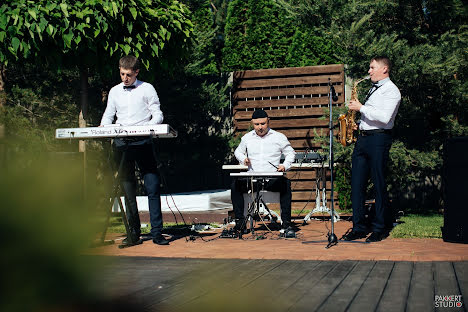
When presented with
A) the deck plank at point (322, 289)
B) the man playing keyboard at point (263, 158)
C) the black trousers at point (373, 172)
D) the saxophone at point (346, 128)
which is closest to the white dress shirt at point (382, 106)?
the black trousers at point (373, 172)

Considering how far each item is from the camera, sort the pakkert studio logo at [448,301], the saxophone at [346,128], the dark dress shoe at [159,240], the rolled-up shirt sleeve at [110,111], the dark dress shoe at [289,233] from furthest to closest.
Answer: the saxophone at [346,128], the dark dress shoe at [289,233], the rolled-up shirt sleeve at [110,111], the dark dress shoe at [159,240], the pakkert studio logo at [448,301]

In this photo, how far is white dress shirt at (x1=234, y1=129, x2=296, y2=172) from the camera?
19.9ft

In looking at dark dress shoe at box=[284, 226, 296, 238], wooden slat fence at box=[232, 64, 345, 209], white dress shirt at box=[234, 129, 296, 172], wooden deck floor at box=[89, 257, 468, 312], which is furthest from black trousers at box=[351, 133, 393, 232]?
wooden slat fence at box=[232, 64, 345, 209]

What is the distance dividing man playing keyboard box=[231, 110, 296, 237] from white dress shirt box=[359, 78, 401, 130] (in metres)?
1.15

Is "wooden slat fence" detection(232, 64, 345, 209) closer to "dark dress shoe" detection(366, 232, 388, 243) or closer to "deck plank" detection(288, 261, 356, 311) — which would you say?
"dark dress shoe" detection(366, 232, 388, 243)

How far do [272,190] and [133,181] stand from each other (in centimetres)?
158

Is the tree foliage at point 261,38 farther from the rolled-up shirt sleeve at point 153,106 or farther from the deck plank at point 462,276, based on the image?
the deck plank at point 462,276

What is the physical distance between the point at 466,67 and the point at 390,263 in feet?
14.0

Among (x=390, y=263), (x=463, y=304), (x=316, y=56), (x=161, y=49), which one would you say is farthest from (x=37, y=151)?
(x=316, y=56)

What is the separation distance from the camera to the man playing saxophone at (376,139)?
5031 millimetres

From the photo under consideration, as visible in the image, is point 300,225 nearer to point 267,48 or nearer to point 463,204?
point 463,204

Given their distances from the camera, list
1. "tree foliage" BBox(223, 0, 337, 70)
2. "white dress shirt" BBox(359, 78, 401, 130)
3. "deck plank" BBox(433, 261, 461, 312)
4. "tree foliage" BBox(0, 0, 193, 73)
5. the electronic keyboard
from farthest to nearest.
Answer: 1. "tree foliage" BBox(223, 0, 337, 70)
2. "tree foliage" BBox(0, 0, 193, 73)
3. "white dress shirt" BBox(359, 78, 401, 130)
4. the electronic keyboard
5. "deck plank" BBox(433, 261, 461, 312)

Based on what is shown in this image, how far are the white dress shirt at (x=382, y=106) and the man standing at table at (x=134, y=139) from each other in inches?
79.0

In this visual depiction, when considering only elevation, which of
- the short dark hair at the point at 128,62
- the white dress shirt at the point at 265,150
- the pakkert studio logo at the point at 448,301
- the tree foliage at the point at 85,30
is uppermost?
the tree foliage at the point at 85,30
